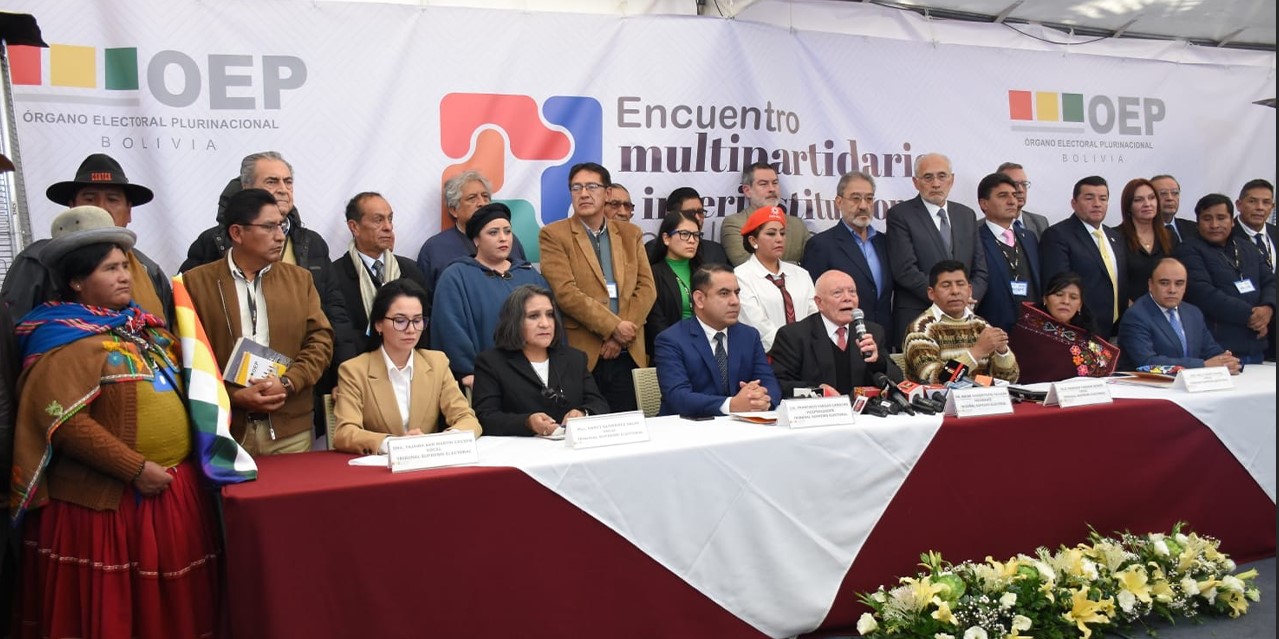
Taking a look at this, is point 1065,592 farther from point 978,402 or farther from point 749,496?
point 749,496

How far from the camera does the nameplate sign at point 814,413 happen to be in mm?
2861

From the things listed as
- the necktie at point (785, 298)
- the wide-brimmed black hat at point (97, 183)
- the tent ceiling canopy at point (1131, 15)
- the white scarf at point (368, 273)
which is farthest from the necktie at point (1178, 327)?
the wide-brimmed black hat at point (97, 183)

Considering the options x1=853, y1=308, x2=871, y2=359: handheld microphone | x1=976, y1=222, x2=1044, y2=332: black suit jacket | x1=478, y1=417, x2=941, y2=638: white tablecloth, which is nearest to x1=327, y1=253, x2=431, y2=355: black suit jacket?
x1=478, y1=417, x2=941, y2=638: white tablecloth

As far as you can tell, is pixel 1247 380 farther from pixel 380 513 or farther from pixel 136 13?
pixel 136 13

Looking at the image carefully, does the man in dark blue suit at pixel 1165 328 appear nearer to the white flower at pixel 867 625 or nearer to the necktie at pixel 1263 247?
the necktie at pixel 1263 247

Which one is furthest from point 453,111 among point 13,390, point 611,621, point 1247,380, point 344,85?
point 1247,380

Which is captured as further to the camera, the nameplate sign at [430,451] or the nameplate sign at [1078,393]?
the nameplate sign at [1078,393]

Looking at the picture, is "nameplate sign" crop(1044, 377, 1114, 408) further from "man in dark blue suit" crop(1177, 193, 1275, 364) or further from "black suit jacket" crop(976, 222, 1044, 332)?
"man in dark blue suit" crop(1177, 193, 1275, 364)

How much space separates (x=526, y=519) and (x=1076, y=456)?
187 cm

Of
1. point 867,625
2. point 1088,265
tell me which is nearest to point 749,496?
point 867,625

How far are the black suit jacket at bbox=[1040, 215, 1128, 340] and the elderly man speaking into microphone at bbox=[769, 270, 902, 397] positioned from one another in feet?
6.49

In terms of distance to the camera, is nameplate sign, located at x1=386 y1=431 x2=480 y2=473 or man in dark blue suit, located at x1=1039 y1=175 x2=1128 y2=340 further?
man in dark blue suit, located at x1=1039 y1=175 x2=1128 y2=340

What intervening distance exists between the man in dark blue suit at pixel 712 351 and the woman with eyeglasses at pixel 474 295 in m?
0.72

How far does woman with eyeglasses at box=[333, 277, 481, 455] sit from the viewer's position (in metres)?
2.92
